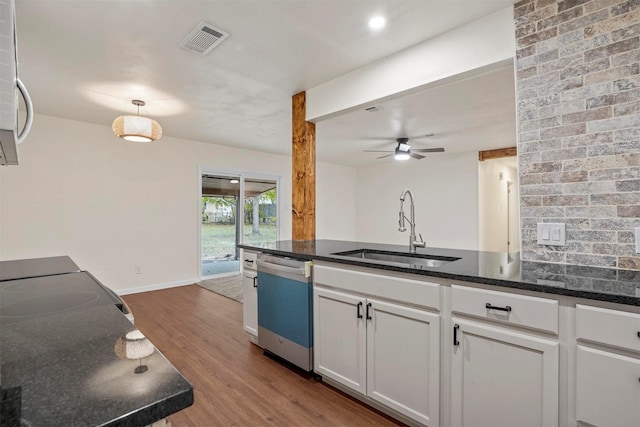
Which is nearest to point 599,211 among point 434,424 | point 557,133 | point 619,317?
point 557,133

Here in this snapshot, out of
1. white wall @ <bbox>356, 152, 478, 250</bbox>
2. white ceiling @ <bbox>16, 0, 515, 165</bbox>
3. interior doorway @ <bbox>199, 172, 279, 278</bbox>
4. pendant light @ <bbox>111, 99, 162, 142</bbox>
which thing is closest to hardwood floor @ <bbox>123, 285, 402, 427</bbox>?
pendant light @ <bbox>111, 99, 162, 142</bbox>

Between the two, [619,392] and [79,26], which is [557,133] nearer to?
[619,392]

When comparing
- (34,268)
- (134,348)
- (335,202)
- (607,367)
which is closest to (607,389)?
(607,367)

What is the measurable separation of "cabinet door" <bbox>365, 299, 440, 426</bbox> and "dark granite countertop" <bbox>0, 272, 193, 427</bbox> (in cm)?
131

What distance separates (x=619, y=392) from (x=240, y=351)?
247cm

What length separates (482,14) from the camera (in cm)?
203

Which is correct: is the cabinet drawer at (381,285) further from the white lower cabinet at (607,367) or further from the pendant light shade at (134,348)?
the pendant light shade at (134,348)

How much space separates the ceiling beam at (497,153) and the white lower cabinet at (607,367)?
533 centimetres

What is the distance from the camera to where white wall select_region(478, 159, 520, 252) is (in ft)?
20.5

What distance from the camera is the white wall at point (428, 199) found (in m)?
6.25

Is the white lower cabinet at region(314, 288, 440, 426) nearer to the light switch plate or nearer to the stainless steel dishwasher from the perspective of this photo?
the stainless steel dishwasher

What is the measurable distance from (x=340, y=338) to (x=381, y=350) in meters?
0.32

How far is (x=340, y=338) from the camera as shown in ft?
6.76

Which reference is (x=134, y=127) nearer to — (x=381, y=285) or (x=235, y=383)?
(x=235, y=383)
